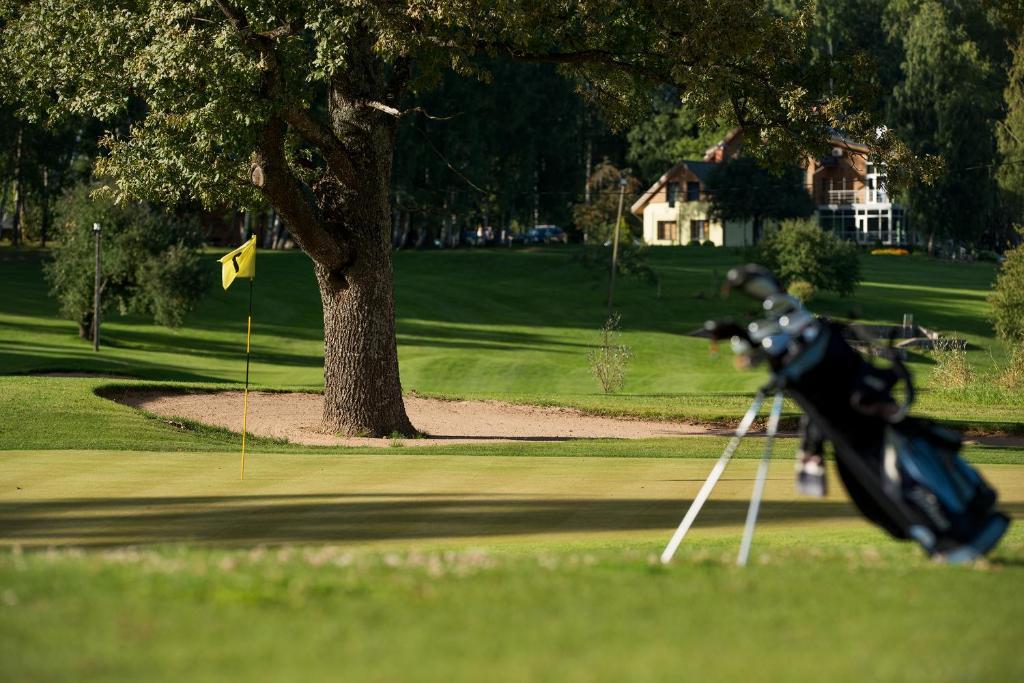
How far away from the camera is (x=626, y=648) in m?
5.55

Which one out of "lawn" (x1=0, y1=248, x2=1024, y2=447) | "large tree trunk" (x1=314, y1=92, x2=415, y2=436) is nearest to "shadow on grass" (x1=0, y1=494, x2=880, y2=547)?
"large tree trunk" (x1=314, y1=92, x2=415, y2=436)

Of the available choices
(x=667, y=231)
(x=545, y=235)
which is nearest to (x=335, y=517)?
(x=667, y=231)

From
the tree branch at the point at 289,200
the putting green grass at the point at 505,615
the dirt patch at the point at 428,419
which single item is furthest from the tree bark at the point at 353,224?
the putting green grass at the point at 505,615

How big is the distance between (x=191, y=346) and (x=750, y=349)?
41753mm

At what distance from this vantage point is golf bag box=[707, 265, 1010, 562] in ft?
22.6

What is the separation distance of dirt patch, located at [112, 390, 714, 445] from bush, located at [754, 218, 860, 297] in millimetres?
36327

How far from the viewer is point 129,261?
43781mm

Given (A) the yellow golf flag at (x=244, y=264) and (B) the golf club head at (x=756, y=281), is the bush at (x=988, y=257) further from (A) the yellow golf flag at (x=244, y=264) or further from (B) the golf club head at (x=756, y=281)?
(B) the golf club head at (x=756, y=281)

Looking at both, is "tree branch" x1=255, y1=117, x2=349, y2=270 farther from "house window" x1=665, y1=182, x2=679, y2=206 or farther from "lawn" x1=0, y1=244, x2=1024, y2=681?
"house window" x1=665, y1=182, x2=679, y2=206

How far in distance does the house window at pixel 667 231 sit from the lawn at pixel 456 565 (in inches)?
2798

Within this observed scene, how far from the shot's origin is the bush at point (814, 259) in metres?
62.0

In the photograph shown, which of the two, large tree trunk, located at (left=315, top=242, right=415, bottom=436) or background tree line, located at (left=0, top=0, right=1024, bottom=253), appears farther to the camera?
background tree line, located at (left=0, top=0, right=1024, bottom=253)

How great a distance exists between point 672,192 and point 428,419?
75079mm

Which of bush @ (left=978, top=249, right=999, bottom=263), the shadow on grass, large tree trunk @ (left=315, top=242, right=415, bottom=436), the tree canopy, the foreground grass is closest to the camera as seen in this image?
the foreground grass
